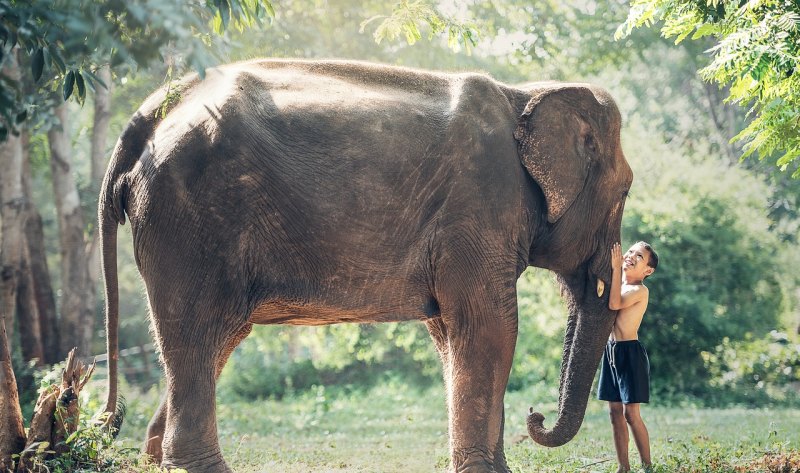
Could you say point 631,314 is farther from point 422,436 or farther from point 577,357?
point 422,436

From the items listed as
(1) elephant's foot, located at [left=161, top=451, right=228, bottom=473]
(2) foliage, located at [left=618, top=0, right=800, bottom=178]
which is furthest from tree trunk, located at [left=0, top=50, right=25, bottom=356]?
(2) foliage, located at [left=618, top=0, right=800, bottom=178]

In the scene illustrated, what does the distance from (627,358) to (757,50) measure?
2.24 meters

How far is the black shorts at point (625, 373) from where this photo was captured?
5.81 meters

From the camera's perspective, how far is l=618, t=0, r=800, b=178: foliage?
4688 millimetres

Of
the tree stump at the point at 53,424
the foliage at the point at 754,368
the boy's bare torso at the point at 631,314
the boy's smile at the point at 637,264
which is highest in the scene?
the boy's smile at the point at 637,264

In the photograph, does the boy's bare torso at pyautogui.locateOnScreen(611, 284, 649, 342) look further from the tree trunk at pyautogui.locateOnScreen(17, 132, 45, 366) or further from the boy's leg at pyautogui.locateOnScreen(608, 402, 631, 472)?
the tree trunk at pyautogui.locateOnScreen(17, 132, 45, 366)

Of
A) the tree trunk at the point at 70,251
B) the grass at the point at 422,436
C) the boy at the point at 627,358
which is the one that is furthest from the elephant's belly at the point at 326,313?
the tree trunk at the point at 70,251

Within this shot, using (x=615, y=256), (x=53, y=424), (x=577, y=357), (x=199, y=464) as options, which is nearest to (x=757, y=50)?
(x=615, y=256)

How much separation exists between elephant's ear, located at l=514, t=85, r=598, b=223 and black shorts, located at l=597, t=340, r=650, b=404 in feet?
3.96

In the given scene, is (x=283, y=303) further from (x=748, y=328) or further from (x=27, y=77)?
(x=748, y=328)

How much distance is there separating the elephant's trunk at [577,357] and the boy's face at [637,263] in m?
0.40

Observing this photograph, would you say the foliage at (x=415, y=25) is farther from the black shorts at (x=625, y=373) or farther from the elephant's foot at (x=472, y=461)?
the elephant's foot at (x=472, y=461)

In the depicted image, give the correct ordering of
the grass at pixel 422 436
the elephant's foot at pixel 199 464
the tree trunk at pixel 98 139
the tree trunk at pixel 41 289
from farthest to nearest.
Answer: the tree trunk at pixel 98 139 → the tree trunk at pixel 41 289 → the grass at pixel 422 436 → the elephant's foot at pixel 199 464

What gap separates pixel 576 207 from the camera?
5574mm
